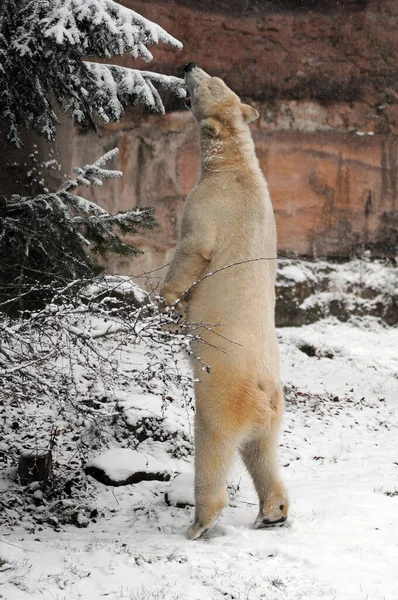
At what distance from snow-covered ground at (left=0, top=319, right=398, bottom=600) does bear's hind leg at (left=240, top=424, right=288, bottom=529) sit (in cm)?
9

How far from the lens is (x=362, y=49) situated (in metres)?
14.9

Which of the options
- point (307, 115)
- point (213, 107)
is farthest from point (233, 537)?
point (307, 115)

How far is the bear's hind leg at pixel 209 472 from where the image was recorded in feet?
14.7

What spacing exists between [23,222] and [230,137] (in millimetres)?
1678

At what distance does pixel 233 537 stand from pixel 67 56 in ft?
11.2

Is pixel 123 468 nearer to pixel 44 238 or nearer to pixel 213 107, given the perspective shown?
pixel 44 238

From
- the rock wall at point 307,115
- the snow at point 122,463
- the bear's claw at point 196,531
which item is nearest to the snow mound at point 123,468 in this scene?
the snow at point 122,463

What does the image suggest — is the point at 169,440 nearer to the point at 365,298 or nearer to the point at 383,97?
the point at 365,298

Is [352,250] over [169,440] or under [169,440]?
over

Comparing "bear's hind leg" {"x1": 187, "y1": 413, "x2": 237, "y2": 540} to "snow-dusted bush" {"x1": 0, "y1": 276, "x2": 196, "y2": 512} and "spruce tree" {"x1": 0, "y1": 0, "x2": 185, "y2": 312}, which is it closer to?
"snow-dusted bush" {"x1": 0, "y1": 276, "x2": 196, "y2": 512}

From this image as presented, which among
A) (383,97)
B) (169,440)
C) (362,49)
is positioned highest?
(362,49)

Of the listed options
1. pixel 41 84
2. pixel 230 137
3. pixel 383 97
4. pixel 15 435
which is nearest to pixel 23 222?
pixel 41 84

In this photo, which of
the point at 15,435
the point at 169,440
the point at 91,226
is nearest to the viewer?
the point at 91,226

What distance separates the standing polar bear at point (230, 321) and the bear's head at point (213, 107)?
51mm
